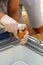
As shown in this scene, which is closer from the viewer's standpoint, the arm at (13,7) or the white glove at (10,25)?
the white glove at (10,25)

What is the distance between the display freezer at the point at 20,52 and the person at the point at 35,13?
0.46m

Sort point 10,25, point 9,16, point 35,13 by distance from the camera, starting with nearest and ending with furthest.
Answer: point 10,25, point 9,16, point 35,13

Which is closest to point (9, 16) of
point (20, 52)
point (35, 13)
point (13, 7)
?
point (13, 7)

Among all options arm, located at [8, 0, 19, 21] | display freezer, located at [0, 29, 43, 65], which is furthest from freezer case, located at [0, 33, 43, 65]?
arm, located at [8, 0, 19, 21]

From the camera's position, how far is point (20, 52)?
72cm

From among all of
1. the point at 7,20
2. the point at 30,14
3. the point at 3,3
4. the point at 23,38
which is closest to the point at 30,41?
the point at 23,38

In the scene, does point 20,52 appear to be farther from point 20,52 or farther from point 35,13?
point 35,13

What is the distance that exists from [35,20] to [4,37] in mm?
581

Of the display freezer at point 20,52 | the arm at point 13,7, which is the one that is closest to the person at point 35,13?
the arm at point 13,7

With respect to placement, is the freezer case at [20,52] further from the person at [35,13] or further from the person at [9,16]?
the person at [35,13]

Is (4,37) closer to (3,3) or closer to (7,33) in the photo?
(7,33)

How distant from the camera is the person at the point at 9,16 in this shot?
2.19 feet

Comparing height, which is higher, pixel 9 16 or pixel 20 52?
pixel 9 16

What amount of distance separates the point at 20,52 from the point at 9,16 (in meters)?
0.37
